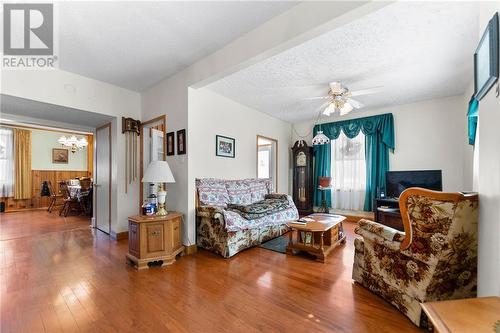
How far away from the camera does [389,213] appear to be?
3951mm

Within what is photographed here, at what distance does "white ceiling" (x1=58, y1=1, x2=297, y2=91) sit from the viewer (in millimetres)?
1947

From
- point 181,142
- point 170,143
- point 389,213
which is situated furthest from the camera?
point 389,213

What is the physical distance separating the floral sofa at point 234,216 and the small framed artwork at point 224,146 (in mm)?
510

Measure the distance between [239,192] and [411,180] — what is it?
3213 millimetres

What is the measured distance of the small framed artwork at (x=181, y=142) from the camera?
3188 mm

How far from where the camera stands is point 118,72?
3.18 metres

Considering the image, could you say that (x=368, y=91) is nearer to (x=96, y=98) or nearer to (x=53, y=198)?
(x=96, y=98)

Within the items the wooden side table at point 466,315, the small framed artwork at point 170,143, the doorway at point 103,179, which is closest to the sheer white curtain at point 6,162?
the doorway at point 103,179

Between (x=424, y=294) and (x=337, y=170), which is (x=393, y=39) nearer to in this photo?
(x=424, y=294)

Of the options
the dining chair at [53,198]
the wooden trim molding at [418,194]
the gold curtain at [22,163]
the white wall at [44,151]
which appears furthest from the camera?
the white wall at [44,151]

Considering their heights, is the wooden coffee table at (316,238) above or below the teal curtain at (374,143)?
below

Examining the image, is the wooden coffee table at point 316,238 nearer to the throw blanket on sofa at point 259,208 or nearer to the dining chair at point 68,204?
the throw blanket on sofa at point 259,208

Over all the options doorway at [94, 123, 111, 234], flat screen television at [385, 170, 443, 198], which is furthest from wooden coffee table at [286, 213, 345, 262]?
doorway at [94, 123, 111, 234]

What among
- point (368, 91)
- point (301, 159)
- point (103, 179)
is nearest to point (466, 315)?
point (368, 91)
